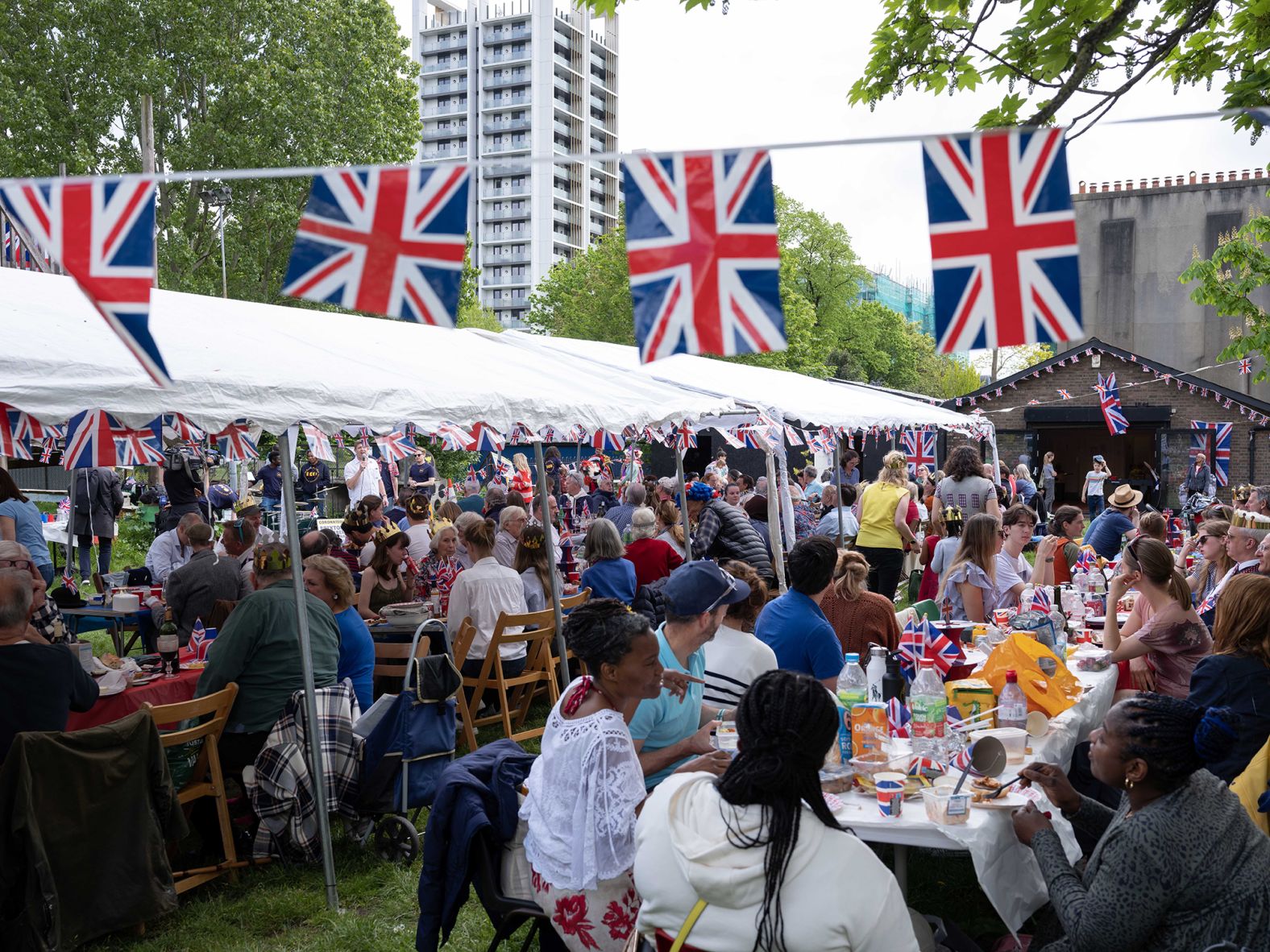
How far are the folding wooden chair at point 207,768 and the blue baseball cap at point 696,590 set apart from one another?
6.93 ft

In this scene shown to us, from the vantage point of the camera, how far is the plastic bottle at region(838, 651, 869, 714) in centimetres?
378

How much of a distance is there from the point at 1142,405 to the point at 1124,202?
11235 millimetres

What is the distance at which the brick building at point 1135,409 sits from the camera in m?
23.5

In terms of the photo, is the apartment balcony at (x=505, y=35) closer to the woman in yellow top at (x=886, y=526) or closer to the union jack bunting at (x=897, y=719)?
the woman in yellow top at (x=886, y=526)

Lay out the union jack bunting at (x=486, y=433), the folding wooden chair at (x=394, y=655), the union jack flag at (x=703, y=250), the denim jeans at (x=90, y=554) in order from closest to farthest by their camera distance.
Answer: the union jack flag at (x=703, y=250) < the union jack bunting at (x=486, y=433) < the folding wooden chair at (x=394, y=655) < the denim jeans at (x=90, y=554)

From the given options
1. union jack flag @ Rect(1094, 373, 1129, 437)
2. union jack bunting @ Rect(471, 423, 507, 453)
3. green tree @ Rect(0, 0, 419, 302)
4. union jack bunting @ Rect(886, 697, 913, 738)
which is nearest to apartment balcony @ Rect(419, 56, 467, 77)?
green tree @ Rect(0, 0, 419, 302)

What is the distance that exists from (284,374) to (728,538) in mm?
5248

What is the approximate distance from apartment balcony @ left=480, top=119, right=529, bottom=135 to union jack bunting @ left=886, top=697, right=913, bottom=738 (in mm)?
94709

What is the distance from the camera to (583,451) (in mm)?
33125

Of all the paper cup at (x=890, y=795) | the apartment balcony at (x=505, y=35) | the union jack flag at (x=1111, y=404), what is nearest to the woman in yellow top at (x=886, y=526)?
the paper cup at (x=890, y=795)

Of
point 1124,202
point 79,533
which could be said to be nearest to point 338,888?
point 79,533

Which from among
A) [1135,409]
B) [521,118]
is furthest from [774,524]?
[521,118]

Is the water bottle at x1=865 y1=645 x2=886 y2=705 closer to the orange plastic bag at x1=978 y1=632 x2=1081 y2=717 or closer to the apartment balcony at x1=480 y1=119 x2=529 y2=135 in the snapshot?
the orange plastic bag at x1=978 y1=632 x2=1081 y2=717

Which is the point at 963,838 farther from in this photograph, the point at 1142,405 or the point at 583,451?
the point at 583,451
